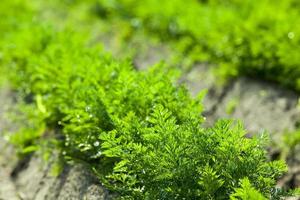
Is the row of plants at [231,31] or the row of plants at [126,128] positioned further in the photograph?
the row of plants at [231,31]

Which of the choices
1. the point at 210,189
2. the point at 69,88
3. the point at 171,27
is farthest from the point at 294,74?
the point at 210,189

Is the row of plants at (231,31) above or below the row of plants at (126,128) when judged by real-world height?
above

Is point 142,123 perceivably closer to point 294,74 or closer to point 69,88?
point 69,88

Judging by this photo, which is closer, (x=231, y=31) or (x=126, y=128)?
(x=126, y=128)

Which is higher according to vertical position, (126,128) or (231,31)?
(231,31)
